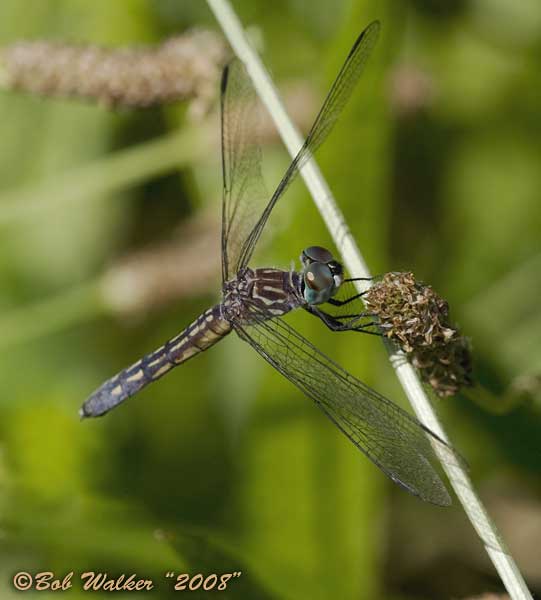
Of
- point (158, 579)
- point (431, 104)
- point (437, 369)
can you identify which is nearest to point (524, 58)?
point (431, 104)

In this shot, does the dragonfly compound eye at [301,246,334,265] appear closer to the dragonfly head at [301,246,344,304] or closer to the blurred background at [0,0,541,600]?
the dragonfly head at [301,246,344,304]

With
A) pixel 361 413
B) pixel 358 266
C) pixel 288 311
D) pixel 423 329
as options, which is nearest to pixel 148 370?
pixel 288 311

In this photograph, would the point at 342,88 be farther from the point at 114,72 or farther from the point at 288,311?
the point at 114,72

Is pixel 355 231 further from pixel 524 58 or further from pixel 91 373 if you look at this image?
pixel 524 58

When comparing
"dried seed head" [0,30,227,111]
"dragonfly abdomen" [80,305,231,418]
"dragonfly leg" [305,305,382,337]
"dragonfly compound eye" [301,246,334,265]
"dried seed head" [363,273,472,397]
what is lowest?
"dried seed head" [363,273,472,397]

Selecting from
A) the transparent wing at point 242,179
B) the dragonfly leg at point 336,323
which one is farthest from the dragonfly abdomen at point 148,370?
the dragonfly leg at point 336,323

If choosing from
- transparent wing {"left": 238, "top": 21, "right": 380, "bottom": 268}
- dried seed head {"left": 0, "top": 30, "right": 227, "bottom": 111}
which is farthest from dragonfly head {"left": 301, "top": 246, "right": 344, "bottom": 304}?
dried seed head {"left": 0, "top": 30, "right": 227, "bottom": 111}
